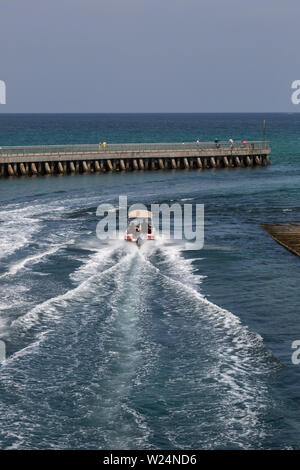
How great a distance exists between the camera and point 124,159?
97.4m

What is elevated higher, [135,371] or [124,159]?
[124,159]

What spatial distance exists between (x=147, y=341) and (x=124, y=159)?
2775 inches

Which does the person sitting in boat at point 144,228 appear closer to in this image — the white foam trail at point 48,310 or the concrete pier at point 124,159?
the white foam trail at point 48,310

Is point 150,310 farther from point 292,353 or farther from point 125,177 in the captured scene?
point 125,177

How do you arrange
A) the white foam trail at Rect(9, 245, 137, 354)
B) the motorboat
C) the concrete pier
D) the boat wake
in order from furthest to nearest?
the concrete pier < the motorboat < the white foam trail at Rect(9, 245, 137, 354) < the boat wake

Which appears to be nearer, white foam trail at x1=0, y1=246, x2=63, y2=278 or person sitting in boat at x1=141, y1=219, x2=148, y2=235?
white foam trail at x1=0, y1=246, x2=63, y2=278

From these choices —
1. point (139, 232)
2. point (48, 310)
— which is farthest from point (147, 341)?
point (139, 232)

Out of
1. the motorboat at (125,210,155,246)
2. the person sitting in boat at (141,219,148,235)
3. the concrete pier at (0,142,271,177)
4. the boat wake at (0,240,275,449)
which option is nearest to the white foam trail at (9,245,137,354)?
the boat wake at (0,240,275,449)

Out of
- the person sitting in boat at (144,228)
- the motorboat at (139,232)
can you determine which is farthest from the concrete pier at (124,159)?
the person sitting in boat at (144,228)

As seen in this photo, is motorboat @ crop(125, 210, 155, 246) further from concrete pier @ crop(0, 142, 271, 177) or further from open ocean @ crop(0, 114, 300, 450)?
concrete pier @ crop(0, 142, 271, 177)

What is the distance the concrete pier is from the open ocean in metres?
35.5

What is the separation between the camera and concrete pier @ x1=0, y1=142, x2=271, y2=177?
89.1 m

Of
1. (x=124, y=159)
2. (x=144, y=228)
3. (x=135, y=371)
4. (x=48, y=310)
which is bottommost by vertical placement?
(x=135, y=371)

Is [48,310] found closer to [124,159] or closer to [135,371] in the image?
[135,371]
